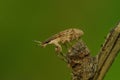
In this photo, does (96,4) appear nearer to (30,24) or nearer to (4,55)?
(30,24)

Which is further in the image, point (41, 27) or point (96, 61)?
point (41, 27)

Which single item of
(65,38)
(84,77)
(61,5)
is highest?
(61,5)

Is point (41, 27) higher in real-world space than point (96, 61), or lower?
higher

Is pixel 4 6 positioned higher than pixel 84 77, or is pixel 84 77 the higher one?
pixel 4 6

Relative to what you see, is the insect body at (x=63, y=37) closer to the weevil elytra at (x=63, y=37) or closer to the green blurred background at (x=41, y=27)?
the weevil elytra at (x=63, y=37)

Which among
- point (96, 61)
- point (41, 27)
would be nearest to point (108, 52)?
point (96, 61)

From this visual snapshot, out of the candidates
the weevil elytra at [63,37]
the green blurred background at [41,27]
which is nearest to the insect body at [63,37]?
the weevil elytra at [63,37]

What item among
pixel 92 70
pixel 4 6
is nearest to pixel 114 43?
pixel 92 70

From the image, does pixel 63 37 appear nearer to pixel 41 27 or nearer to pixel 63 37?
pixel 63 37
